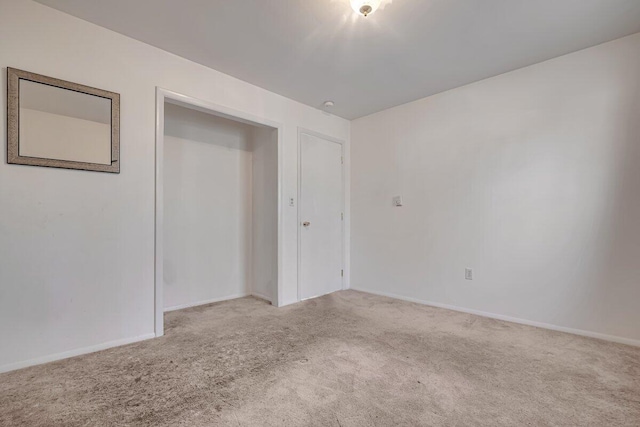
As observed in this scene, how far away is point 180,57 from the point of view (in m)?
2.66

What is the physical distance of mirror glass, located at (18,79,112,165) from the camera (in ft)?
6.52

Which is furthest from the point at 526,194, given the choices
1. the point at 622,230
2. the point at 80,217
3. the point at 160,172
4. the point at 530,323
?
the point at 80,217

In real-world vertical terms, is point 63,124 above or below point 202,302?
above

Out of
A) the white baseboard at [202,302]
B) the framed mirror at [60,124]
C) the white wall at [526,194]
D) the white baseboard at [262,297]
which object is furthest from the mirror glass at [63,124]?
the white wall at [526,194]

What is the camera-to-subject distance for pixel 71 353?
6.95 feet

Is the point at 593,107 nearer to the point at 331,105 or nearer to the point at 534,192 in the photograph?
the point at 534,192

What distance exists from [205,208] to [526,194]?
3.42m

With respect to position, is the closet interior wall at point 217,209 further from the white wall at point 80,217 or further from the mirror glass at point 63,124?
the mirror glass at point 63,124

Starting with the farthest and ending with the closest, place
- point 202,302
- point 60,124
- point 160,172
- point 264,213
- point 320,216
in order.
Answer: point 320,216, point 264,213, point 202,302, point 160,172, point 60,124

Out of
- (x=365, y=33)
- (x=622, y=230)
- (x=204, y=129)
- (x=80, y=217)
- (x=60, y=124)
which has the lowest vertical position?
(x=622, y=230)

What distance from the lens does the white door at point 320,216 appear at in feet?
12.1

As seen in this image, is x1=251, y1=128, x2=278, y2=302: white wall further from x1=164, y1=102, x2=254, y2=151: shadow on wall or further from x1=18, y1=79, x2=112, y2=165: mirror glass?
x1=18, y1=79, x2=112, y2=165: mirror glass

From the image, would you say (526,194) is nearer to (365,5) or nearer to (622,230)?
(622,230)

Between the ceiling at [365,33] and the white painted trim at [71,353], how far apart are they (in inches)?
94.3
